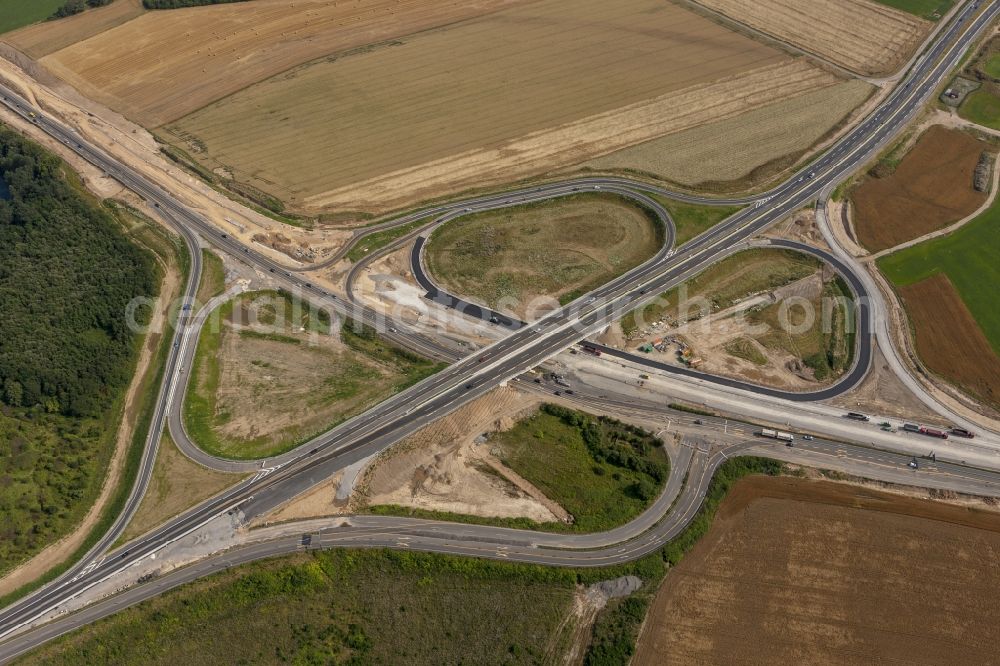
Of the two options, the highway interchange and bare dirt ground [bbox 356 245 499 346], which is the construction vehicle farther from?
bare dirt ground [bbox 356 245 499 346]

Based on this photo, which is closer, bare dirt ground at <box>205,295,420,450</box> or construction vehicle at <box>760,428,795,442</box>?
construction vehicle at <box>760,428,795,442</box>

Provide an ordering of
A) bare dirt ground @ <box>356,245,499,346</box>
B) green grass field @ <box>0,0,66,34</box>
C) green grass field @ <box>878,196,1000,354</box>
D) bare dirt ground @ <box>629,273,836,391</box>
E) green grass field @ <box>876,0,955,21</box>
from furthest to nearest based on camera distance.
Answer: green grass field @ <box>876,0,955,21</box> → green grass field @ <box>0,0,66,34</box> → green grass field @ <box>878,196,1000,354</box> → bare dirt ground @ <box>356,245,499,346</box> → bare dirt ground @ <box>629,273,836,391</box>

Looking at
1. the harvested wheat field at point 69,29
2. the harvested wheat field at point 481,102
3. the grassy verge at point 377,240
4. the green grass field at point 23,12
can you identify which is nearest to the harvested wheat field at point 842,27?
the harvested wheat field at point 481,102

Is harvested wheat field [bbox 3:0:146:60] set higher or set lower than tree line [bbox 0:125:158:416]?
higher

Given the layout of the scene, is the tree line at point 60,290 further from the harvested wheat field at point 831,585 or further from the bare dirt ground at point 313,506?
the harvested wheat field at point 831,585

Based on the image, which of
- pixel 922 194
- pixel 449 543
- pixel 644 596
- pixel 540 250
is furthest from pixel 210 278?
pixel 922 194

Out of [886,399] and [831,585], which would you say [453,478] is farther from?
[886,399]

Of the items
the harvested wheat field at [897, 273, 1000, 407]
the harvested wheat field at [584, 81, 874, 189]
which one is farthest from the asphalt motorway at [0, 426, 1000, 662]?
the harvested wheat field at [584, 81, 874, 189]
